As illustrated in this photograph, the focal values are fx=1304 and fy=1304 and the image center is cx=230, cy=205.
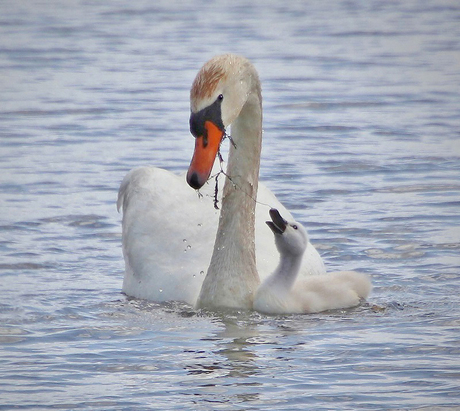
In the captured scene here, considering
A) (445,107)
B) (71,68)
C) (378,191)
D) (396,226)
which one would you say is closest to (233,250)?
(396,226)

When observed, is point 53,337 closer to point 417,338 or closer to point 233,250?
point 233,250

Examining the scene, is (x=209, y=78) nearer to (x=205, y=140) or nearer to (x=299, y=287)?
(x=205, y=140)

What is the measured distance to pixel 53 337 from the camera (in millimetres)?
7996

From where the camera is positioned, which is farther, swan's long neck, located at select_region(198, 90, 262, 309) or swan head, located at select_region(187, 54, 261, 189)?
swan's long neck, located at select_region(198, 90, 262, 309)

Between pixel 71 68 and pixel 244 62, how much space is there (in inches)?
504

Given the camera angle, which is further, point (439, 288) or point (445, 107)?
point (445, 107)

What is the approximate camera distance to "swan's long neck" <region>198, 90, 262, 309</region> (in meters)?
8.55

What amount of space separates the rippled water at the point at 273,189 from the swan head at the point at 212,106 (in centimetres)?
109

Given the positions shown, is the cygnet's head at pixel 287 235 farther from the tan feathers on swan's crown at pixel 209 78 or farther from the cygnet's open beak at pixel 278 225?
the tan feathers on swan's crown at pixel 209 78

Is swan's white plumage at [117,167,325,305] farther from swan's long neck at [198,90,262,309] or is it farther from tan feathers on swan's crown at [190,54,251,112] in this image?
tan feathers on swan's crown at [190,54,251,112]

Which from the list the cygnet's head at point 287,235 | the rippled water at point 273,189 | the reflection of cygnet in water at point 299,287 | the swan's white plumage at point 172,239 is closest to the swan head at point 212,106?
the cygnet's head at point 287,235

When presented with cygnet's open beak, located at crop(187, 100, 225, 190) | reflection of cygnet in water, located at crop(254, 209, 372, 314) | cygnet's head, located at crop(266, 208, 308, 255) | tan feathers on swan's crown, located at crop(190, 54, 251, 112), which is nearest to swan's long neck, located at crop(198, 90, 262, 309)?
reflection of cygnet in water, located at crop(254, 209, 372, 314)

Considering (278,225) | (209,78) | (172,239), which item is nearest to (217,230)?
(172,239)

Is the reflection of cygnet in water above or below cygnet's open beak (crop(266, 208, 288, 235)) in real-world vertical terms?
below
